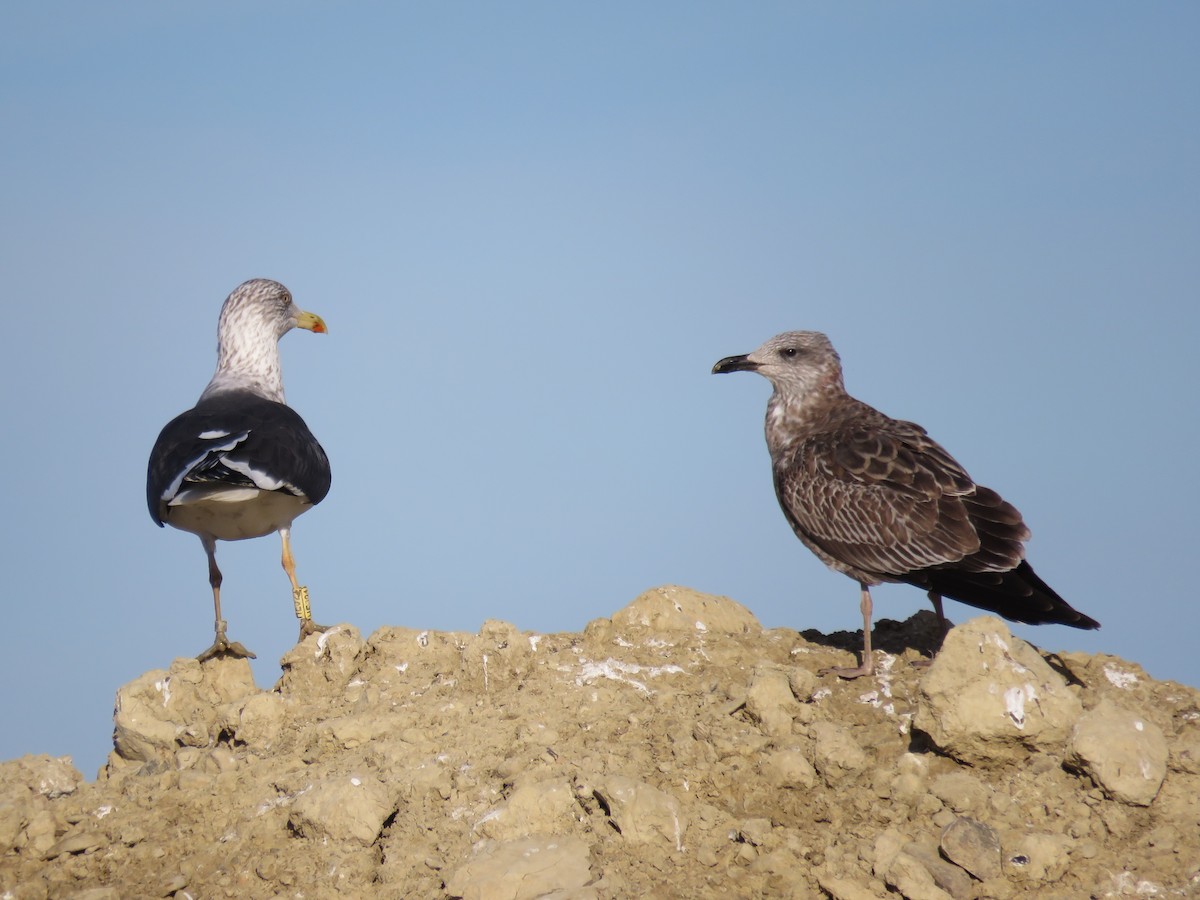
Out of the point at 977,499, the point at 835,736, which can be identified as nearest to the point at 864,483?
the point at 977,499

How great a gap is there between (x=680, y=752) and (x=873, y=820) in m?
1.16

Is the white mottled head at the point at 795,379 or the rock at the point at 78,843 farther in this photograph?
the white mottled head at the point at 795,379

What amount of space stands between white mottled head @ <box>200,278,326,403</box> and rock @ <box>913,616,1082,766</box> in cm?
738

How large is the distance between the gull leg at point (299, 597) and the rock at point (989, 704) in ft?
16.3

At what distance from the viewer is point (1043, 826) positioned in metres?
7.07

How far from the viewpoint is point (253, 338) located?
1292 cm

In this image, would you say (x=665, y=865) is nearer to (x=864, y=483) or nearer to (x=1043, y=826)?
(x=1043, y=826)

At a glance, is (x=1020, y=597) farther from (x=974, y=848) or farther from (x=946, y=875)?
(x=946, y=875)

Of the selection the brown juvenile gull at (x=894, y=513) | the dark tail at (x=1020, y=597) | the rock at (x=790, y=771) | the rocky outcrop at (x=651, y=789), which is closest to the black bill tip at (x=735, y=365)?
the brown juvenile gull at (x=894, y=513)

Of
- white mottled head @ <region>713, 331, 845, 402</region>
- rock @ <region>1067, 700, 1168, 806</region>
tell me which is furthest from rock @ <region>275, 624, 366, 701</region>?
rock @ <region>1067, 700, 1168, 806</region>

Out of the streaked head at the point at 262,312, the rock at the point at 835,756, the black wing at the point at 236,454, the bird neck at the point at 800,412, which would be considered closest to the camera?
the rock at the point at 835,756

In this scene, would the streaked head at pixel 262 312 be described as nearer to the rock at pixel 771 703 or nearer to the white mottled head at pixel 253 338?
the white mottled head at pixel 253 338

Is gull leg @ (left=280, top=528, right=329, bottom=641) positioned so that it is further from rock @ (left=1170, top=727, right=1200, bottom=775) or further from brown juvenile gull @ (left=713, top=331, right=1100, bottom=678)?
rock @ (left=1170, top=727, right=1200, bottom=775)

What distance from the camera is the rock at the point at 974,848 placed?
6746 mm
